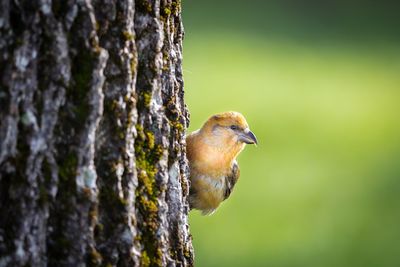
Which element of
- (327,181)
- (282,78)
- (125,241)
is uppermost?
(282,78)

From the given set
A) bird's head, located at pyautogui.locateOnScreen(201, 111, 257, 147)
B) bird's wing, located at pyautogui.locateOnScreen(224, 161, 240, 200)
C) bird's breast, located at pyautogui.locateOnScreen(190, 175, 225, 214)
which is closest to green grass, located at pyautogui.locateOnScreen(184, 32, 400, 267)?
bird's wing, located at pyautogui.locateOnScreen(224, 161, 240, 200)

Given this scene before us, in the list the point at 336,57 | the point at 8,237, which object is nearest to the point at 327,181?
the point at 336,57

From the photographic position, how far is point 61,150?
11.3 feet

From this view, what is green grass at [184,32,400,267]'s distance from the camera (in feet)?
33.5

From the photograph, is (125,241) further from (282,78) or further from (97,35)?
(282,78)

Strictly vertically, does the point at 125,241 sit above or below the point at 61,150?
below

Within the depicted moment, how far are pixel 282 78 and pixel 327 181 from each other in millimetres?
3726

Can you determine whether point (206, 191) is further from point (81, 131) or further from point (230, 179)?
point (81, 131)

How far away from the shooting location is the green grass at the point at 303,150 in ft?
33.5

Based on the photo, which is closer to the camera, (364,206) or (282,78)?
(364,206)

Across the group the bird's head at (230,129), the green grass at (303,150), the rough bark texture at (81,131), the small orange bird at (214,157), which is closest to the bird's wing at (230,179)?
the small orange bird at (214,157)

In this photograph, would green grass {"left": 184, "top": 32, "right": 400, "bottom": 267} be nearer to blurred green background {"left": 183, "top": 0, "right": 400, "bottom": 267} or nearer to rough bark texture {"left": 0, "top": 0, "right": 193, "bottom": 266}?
blurred green background {"left": 183, "top": 0, "right": 400, "bottom": 267}

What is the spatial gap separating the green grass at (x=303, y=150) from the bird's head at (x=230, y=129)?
368cm

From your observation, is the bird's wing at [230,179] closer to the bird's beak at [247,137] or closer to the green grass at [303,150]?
the bird's beak at [247,137]
